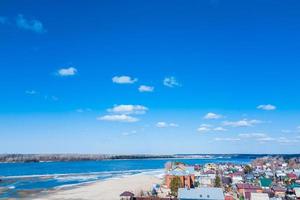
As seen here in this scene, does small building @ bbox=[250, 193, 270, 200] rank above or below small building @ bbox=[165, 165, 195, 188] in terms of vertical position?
below

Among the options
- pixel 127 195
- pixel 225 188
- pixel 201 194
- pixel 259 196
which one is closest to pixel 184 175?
pixel 225 188

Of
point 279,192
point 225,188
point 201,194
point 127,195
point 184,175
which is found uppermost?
point 184,175

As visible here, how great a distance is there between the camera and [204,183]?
2810 inches

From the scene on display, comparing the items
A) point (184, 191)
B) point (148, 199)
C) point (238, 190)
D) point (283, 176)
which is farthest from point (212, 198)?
point (283, 176)

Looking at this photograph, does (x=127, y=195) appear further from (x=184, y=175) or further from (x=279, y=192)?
(x=279, y=192)

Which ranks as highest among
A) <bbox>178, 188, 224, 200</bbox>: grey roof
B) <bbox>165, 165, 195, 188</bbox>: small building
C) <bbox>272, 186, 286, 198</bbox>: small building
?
<bbox>165, 165, 195, 188</bbox>: small building

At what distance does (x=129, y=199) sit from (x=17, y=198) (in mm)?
25181

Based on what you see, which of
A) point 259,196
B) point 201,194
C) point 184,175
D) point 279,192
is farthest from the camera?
point 184,175

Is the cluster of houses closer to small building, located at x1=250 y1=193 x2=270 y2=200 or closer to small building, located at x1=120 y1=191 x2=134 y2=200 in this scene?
small building, located at x1=250 y1=193 x2=270 y2=200

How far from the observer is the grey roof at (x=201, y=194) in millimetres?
44625

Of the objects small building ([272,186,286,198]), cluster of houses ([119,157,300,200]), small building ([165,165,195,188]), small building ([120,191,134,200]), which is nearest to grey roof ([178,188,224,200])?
cluster of houses ([119,157,300,200])

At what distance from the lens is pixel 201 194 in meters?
45.0

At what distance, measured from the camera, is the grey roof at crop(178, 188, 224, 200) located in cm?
4462

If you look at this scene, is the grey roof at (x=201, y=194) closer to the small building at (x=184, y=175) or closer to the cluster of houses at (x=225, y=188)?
the cluster of houses at (x=225, y=188)
